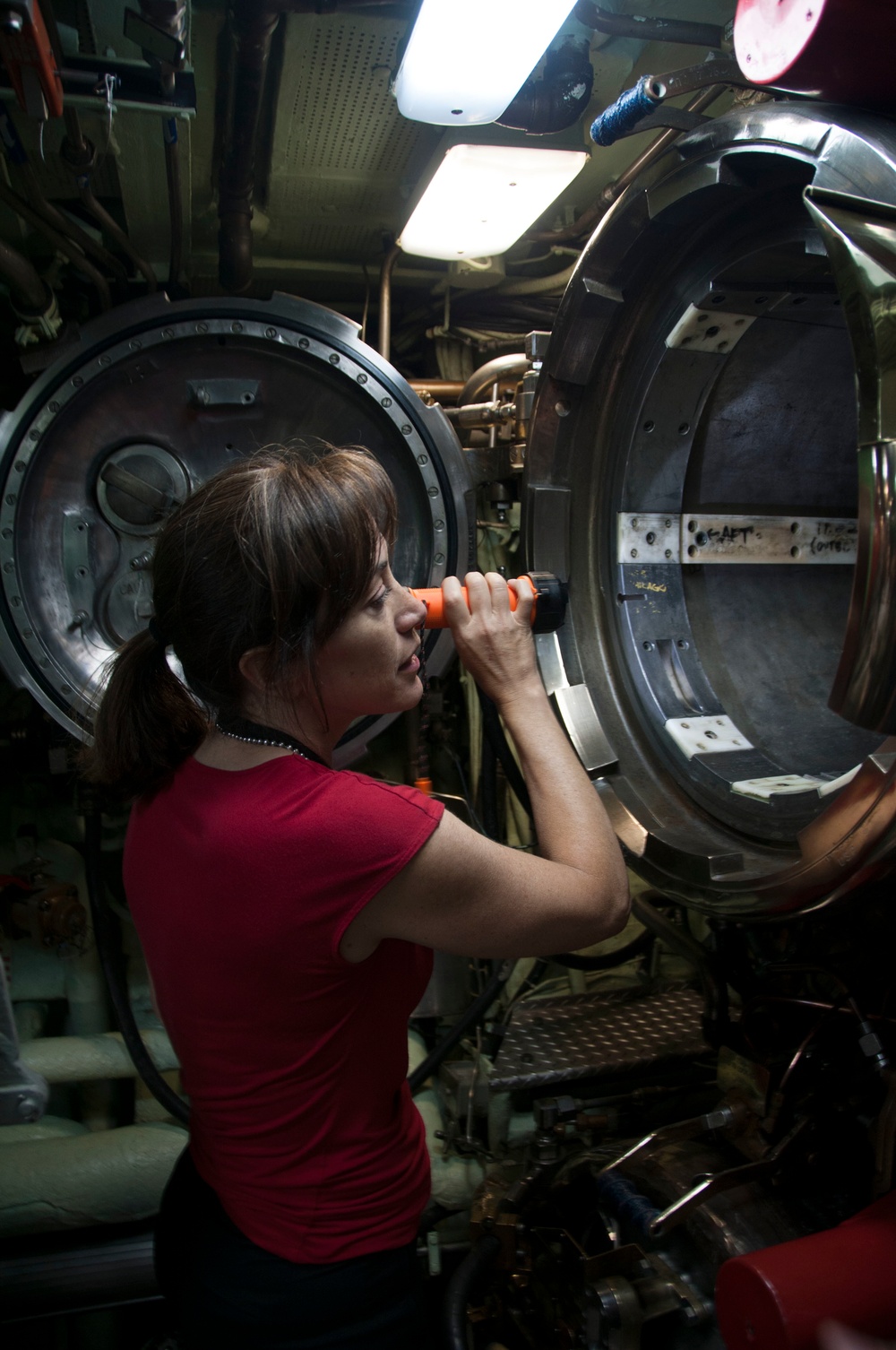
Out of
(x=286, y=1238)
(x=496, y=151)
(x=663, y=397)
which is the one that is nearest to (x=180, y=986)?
(x=286, y=1238)

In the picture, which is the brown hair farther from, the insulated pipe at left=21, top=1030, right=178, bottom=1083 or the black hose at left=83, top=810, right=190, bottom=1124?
the insulated pipe at left=21, top=1030, right=178, bottom=1083

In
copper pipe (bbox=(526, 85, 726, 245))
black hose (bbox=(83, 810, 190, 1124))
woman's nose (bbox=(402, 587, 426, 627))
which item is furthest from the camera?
black hose (bbox=(83, 810, 190, 1124))

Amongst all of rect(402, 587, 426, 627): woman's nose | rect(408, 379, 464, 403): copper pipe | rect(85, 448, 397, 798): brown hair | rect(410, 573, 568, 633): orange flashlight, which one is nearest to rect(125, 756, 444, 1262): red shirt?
rect(85, 448, 397, 798): brown hair

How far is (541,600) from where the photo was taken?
5.03ft

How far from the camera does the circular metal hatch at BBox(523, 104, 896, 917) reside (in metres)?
1.69

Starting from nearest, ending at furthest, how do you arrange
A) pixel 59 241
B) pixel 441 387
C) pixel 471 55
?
pixel 471 55
pixel 59 241
pixel 441 387

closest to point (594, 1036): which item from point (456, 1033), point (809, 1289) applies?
point (456, 1033)

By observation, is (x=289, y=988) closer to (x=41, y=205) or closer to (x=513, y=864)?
(x=513, y=864)

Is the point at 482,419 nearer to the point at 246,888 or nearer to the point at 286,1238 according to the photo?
the point at 246,888

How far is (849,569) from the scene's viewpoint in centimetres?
229

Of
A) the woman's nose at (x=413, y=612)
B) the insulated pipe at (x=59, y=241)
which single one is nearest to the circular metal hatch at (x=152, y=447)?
the insulated pipe at (x=59, y=241)

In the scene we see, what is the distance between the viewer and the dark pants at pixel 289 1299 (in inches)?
48.9

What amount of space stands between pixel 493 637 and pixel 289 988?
60 cm

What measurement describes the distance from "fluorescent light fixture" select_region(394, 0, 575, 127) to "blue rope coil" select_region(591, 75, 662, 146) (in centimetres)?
16
